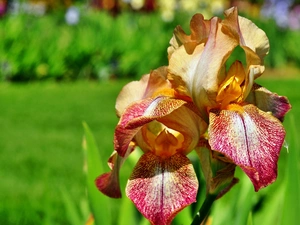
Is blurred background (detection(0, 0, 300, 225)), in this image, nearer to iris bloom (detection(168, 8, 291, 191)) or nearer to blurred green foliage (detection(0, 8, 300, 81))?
blurred green foliage (detection(0, 8, 300, 81))

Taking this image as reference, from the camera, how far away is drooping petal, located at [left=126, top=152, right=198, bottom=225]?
839 mm

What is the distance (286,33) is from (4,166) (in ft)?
33.3

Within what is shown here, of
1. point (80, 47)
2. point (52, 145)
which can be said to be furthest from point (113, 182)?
point (80, 47)

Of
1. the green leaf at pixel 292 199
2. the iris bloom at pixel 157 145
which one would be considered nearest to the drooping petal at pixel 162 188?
the iris bloom at pixel 157 145

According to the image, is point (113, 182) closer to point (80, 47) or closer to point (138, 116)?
point (138, 116)

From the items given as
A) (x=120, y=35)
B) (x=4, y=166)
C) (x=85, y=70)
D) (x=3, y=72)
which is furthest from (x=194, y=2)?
(x=4, y=166)

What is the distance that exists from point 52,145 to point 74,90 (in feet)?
10.6

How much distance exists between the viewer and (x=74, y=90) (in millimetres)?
8188

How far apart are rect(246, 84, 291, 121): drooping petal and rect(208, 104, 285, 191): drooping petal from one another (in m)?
0.10

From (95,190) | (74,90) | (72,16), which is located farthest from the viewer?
(72,16)

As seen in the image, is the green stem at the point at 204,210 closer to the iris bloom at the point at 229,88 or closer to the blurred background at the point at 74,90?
the iris bloom at the point at 229,88

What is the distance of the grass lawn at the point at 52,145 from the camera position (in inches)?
94.3

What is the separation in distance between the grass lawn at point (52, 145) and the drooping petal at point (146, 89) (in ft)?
1.05

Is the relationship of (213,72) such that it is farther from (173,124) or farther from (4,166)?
(4,166)
